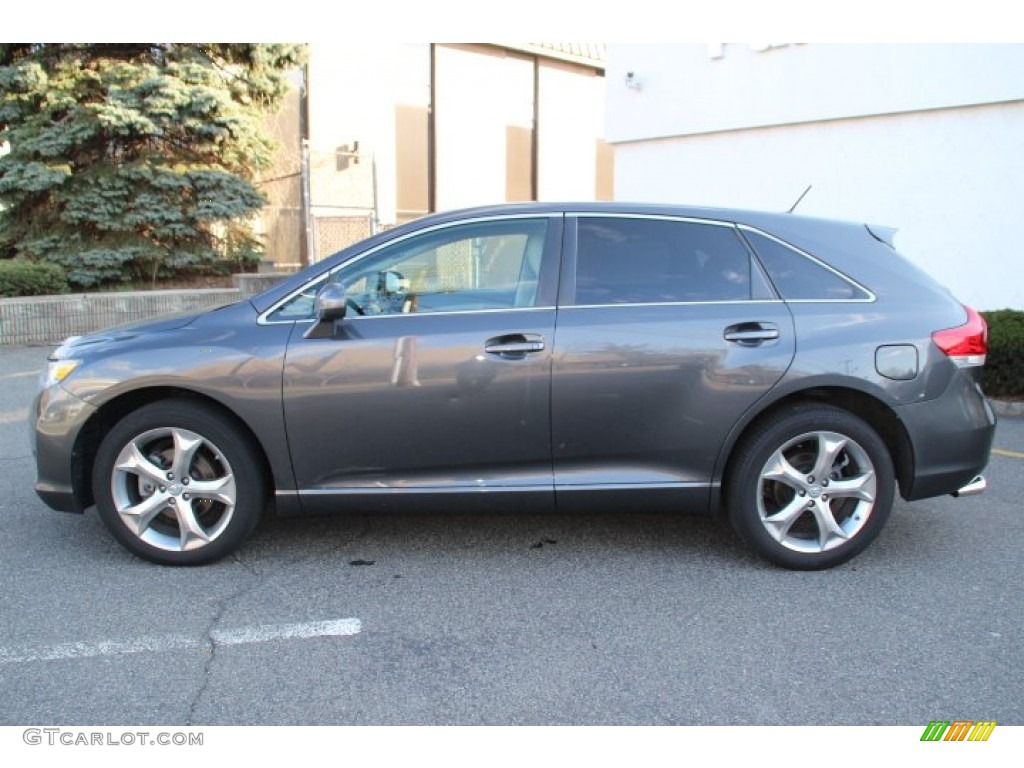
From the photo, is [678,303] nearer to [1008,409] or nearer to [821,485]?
[821,485]

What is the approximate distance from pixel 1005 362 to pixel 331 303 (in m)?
6.36

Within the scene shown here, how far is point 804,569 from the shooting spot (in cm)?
376

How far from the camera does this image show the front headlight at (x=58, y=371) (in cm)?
372

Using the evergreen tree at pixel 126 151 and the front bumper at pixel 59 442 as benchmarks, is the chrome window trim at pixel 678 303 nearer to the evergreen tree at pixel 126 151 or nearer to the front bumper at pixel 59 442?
the front bumper at pixel 59 442

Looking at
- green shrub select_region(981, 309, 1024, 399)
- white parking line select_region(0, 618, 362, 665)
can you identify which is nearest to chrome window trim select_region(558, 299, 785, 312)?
white parking line select_region(0, 618, 362, 665)

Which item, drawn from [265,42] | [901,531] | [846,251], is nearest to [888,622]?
[901,531]

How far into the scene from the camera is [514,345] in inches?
142

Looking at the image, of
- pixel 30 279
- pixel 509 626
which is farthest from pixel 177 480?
pixel 30 279

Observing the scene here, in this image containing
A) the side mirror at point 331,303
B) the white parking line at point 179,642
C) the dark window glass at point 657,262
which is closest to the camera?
the white parking line at point 179,642

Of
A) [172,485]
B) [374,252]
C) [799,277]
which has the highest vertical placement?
[374,252]

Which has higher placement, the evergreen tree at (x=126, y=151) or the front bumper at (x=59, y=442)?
the evergreen tree at (x=126, y=151)

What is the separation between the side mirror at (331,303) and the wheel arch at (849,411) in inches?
72.6

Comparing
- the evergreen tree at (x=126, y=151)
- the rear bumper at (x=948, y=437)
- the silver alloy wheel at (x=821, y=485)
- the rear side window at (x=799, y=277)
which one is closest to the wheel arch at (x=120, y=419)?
the silver alloy wheel at (x=821, y=485)
